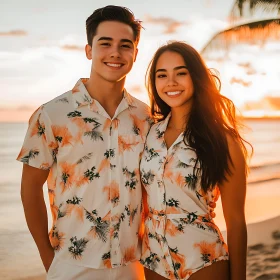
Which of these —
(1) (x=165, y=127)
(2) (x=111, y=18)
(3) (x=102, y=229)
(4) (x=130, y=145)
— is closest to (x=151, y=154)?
(4) (x=130, y=145)

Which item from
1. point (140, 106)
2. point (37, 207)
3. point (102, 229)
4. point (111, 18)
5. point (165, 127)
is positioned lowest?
point (102, 229)

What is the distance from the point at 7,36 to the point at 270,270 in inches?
1143

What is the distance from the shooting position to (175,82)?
11.0 ft

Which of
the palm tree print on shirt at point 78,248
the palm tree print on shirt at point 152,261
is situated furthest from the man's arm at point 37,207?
the palm tree print on shirt at point 152,261

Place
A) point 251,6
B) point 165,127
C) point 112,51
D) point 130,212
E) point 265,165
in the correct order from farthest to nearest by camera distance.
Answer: point 265,165 → point 251,6 → point 165,127 → point 112,51 → point 130,212

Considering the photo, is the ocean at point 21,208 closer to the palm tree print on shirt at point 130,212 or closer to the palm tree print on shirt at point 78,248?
the palm tree print on shirt at point 130,212

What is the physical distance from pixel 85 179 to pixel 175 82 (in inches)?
37.2

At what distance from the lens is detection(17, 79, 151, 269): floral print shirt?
9.97 ft

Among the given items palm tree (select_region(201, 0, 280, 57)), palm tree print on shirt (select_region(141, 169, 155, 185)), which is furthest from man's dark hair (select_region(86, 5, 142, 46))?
palm tree (select_region(201, 0, 280, 57))

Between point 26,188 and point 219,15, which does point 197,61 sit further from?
point 219,15

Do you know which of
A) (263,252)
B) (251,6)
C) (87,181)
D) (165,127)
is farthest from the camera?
(251,6)

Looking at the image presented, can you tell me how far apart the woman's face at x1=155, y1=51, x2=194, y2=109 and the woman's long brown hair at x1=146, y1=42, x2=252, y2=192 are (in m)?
0.04

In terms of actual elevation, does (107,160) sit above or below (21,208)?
above

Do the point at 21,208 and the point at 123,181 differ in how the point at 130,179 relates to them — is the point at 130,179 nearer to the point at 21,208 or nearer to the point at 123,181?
the point at 123,181
